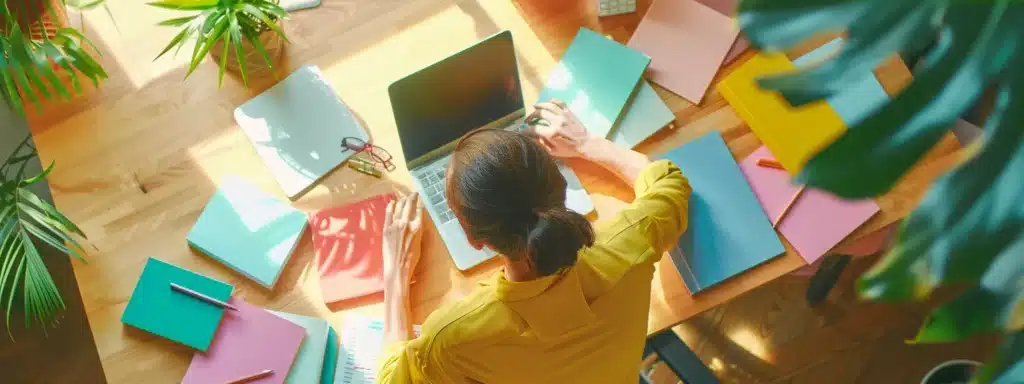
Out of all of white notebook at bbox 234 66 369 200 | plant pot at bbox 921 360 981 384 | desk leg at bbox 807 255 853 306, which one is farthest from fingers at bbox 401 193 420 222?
plant pot at bbox 921 360 981 384

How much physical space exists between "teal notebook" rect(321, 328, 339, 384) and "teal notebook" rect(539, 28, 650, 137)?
52 centimetres

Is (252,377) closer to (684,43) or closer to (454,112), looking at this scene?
(454,112)

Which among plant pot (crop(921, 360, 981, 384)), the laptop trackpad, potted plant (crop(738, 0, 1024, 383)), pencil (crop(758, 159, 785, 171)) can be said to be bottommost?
plant pot (crop(921, 360, 981, 384))

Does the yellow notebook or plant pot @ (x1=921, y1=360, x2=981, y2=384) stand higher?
the yellow notebook

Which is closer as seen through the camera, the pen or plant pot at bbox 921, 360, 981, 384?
the pen

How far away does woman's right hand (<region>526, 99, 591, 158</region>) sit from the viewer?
1404mm

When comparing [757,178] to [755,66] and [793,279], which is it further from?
[793,279]

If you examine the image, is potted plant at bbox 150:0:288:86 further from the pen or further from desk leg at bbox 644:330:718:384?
desk leg at bbox 644:330:718:384

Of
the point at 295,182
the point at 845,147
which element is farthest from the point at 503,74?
the point at 845,147

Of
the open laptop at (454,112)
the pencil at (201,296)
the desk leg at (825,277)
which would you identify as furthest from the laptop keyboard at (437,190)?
the desk leg at (825,277)

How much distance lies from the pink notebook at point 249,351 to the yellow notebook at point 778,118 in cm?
80

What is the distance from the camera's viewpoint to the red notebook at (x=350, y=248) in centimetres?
136

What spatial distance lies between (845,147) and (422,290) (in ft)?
3.08

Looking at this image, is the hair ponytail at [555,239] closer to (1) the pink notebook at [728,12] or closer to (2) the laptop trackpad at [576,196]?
(2) the laptop trackpad at [576,196]
